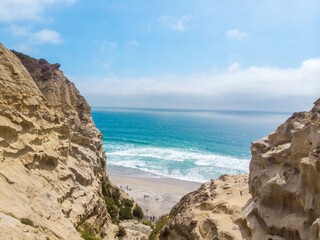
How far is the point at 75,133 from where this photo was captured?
92.3ft

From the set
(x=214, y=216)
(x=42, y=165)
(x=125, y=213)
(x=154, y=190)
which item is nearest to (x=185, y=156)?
(x=154, y=190)

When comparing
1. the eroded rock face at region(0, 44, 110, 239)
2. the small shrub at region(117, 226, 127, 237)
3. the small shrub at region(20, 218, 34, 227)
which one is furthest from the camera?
the small shrub at region(117, 226, 127, 237)

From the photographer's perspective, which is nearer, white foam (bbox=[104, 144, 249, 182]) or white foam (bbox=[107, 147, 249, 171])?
white foam (bbox=[104, 144, 249, 182])

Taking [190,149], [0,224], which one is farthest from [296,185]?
[190,149]

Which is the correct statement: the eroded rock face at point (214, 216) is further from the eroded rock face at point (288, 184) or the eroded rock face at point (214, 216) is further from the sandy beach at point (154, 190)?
the sandy beach at point (154, 190)

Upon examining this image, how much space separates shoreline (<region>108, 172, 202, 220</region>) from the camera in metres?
37.5

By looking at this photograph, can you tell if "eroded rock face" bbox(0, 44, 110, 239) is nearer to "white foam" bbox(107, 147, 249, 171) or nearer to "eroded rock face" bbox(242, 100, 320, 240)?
"eroded rock face" bbox(242, 100, 320, 240)

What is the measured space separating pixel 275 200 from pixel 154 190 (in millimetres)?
34092

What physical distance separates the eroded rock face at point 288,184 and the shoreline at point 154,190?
21.6 m

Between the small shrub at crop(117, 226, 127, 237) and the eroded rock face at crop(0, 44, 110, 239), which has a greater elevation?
the eroded rock face at crop(0, 44, 110, 239)

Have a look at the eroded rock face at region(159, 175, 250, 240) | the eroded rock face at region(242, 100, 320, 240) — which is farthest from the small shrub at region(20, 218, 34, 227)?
the eroded rock face at region(242, 100, 320, 240)

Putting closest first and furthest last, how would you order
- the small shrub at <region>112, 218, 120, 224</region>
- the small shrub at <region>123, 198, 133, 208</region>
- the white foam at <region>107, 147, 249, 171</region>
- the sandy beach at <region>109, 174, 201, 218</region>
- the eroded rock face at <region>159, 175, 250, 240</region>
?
1. the eroded rock face at <region>159, 175, 250, 240</region>
2. the small shrub at <region>112, 218, 120, 224</region>
3. the small shrub at <region>123, 198, 133, 208</region>
4. the sandy beach at <region>109, 174, 201, 218</region>
5. the white foam at <region>107, 147, 249, 171</region>

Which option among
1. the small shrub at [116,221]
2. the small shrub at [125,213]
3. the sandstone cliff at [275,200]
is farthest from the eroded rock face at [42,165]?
the sandstone cliff at [275,200]

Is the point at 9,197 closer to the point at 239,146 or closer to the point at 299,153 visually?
the point at 299,153
